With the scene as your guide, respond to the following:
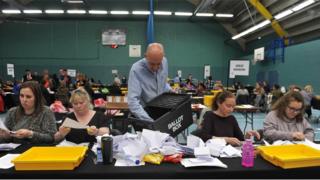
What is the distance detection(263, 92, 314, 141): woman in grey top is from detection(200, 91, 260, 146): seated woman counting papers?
28 centimetres

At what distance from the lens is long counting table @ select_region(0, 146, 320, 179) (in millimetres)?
1477

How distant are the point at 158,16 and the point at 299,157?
15348 mm

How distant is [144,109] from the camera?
2.39 m

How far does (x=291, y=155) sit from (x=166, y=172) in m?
0.77

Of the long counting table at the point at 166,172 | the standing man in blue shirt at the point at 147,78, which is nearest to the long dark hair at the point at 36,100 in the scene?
the standing man in blue shirt at the point at 147,78

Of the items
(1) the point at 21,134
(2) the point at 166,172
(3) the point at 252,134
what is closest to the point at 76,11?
(1) the point at 21,134

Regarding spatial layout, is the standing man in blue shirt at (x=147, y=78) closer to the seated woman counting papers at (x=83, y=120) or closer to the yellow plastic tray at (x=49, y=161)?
the seated woman counting papers at (x=83, y=120)

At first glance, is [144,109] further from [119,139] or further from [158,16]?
[158,16]

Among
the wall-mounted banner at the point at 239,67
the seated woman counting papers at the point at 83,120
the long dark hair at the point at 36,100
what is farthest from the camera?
the wall-mounted banner at the point at 239,67

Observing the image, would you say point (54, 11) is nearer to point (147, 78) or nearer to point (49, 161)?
point (147, 78)

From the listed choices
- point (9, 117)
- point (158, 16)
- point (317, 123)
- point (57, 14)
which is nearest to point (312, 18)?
point (317, 123)

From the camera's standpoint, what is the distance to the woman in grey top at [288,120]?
2.55m

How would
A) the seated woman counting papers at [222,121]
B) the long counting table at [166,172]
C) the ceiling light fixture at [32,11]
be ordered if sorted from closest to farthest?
the long counting table at [166,172]
the seated woman counting papers at [222,121]
the ceiling light fixture at [32,11]

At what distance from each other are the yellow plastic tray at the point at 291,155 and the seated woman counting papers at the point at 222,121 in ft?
2.75
